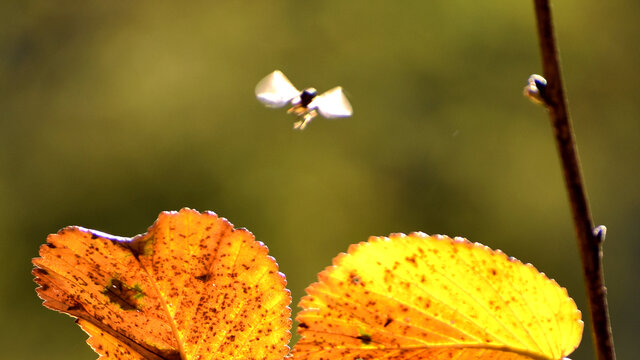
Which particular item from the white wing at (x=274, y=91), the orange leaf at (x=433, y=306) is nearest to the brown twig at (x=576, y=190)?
the orange leaf at (x=433, y=306)

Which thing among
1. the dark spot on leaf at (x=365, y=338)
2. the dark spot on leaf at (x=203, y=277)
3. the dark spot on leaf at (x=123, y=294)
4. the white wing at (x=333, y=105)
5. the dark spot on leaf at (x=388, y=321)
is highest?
the white wing at (x=333, y=105)

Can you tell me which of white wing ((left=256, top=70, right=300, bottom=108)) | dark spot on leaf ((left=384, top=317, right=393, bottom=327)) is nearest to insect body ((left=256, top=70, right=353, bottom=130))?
white wing ((left=256, top=70, right=300, bottom=108))

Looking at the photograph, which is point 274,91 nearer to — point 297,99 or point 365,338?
point 297,99

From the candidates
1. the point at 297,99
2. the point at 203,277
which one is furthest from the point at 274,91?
the point at 203,277

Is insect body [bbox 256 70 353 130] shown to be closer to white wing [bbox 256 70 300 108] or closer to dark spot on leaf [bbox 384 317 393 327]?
white wing [bbox 256 70 300 108]

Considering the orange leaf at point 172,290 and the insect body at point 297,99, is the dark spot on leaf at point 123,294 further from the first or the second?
the insect body at point 297,99

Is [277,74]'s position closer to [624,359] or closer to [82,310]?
[82,310]
